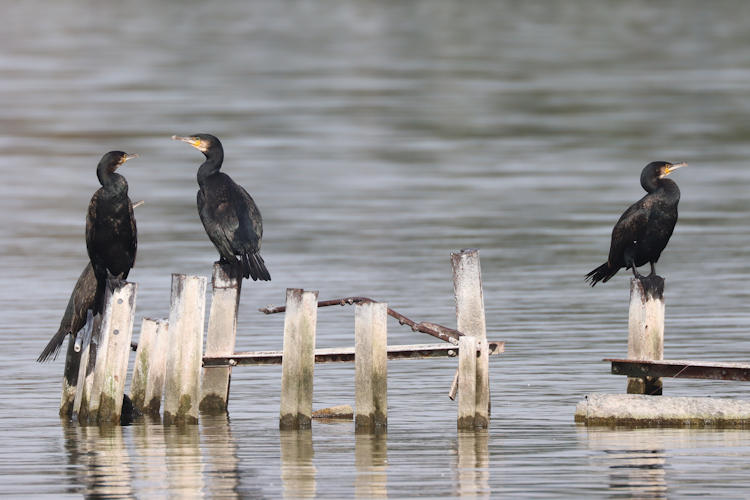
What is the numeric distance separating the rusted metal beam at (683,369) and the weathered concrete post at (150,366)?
11.2 ft

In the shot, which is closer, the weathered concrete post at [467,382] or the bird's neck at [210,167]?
the weathered concrete post at [467,382]

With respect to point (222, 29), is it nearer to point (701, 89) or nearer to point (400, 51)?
point (400, 51)

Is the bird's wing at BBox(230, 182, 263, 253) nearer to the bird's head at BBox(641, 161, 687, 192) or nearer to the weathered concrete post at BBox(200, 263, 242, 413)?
the weathered concrete post at BBox(200, 263, 242, 413)

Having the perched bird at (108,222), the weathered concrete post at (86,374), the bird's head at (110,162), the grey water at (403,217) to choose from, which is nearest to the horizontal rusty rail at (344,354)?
the grey water at (403,217)

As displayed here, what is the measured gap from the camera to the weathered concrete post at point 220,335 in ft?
43.4

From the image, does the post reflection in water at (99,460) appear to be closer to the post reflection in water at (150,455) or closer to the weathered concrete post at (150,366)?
the post reflection in water at (150,455)

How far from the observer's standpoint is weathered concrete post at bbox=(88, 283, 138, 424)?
12695 millimetres

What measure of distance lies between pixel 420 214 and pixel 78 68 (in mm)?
28973

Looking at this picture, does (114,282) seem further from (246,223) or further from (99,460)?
(99,460)

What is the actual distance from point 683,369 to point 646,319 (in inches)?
28.7

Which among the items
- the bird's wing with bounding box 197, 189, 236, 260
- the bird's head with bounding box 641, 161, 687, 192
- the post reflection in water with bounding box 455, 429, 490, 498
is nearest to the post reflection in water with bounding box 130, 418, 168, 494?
the bird's wing with bounding box 197, 189, 236, 260

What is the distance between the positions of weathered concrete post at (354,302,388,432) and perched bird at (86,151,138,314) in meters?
2.19

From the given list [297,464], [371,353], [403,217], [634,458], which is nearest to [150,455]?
[297,464]

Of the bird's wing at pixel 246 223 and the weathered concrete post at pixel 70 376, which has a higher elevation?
the bird's wing at pixel 246 223
